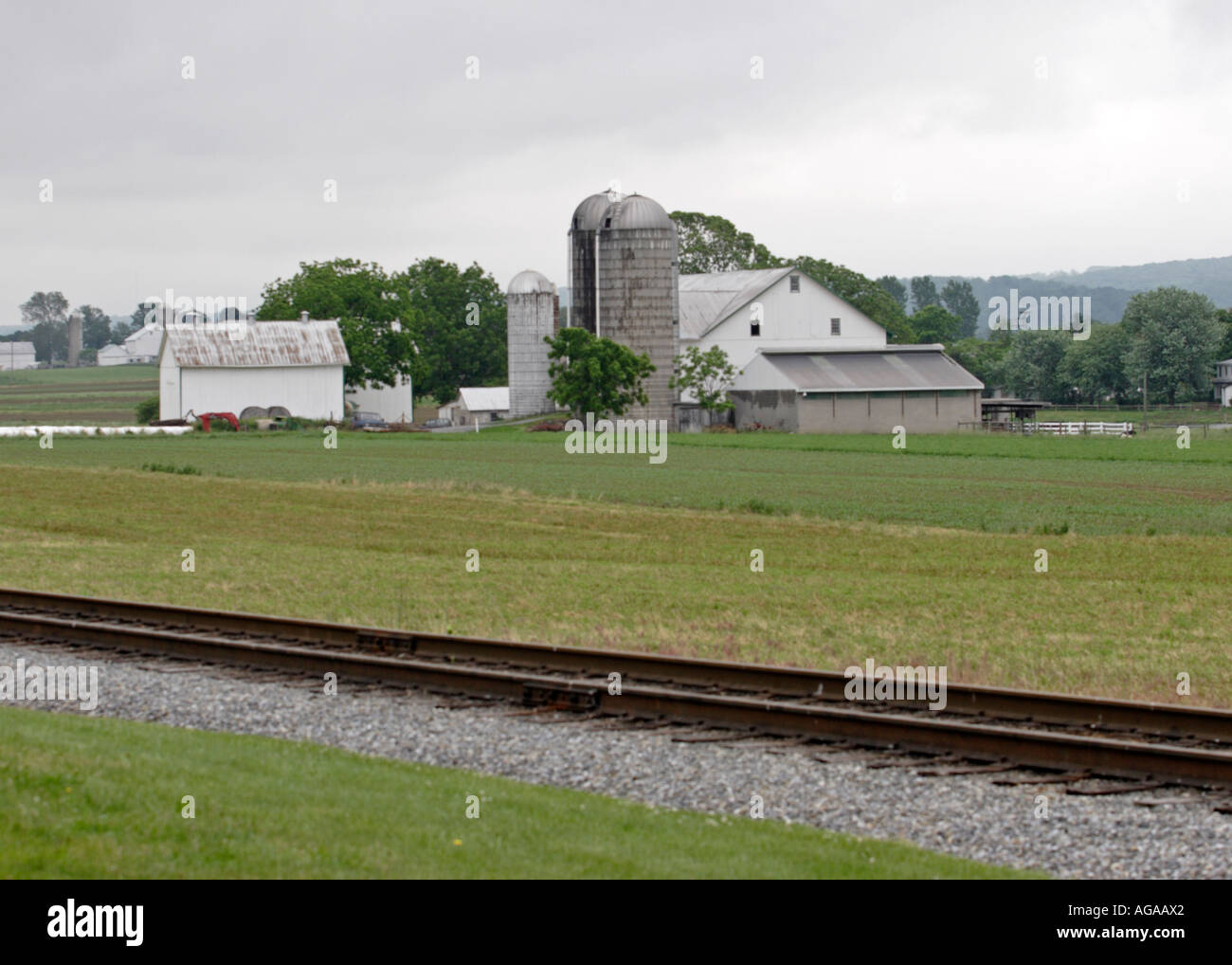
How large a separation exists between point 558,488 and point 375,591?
24142mm

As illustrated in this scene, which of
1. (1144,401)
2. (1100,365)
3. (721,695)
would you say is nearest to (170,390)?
(1144,401)

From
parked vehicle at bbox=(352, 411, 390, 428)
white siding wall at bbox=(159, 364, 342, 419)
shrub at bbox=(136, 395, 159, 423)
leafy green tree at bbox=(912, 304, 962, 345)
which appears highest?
leafy green tree at bbox=(912, 304, 962, 345)

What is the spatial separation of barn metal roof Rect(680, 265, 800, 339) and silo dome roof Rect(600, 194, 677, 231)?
9.11 metres

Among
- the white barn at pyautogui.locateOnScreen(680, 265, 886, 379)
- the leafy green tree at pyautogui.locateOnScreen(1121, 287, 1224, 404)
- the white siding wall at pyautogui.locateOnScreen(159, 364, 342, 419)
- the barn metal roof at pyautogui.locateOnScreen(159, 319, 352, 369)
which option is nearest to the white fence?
the white barn at pyautogui.locateOnScreen(680, 265, 886, 379)

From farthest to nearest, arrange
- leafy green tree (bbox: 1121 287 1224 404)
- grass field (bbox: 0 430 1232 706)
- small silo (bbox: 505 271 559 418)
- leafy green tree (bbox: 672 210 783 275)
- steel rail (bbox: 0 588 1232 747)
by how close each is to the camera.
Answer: leafy green tree (bbox: 672 210 783 275) → leafy green tree (bbox: 1121 287 1224 404) → small silo (bbox: 505 271 559 418) → grass field (bbox: 0 430 1232 706) → steel rail (bbox: 0 588 1232 747)

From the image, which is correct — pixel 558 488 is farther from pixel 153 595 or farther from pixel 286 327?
pixel 286 327

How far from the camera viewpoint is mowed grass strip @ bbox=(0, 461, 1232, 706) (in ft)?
57.6

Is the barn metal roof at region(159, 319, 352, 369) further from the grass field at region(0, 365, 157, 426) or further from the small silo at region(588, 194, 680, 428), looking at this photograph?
the small silo at region(588, 194, 680, 428)

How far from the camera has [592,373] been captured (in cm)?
8494

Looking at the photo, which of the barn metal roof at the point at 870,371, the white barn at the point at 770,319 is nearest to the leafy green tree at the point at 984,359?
the white barn at the point at 770,319

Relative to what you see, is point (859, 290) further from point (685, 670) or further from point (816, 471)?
point (685, 670)

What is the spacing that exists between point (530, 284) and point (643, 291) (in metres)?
20.0
